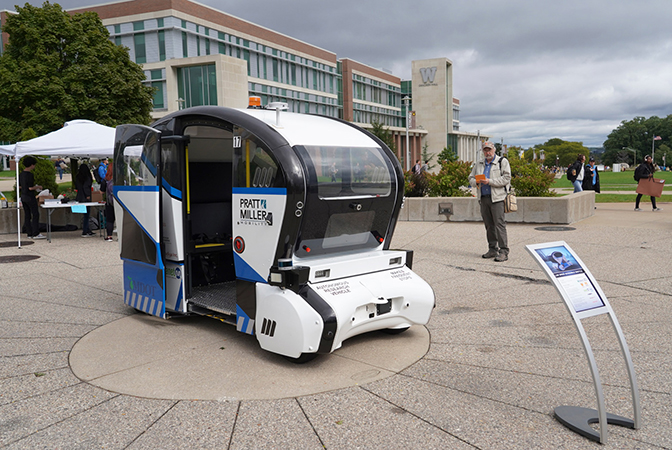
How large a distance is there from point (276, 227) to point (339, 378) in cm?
133

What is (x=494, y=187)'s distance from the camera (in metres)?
8.97

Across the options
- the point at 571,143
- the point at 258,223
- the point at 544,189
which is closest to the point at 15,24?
the point at 544,189

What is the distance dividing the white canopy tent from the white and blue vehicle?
6.73 metres

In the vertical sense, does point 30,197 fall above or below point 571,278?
above

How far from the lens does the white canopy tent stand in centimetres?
1177

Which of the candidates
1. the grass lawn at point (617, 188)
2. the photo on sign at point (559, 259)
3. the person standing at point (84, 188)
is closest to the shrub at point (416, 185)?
the grass lawn at point (617, 188)

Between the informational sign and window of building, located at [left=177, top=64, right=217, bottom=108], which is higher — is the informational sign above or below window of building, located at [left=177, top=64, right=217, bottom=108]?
below

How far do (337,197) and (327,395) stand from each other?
5.45 feet

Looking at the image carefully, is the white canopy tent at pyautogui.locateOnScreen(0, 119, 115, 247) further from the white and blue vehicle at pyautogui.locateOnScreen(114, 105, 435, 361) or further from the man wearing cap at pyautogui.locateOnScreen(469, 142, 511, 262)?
the man wearing cap at pyautogui.locateOnScreen(469, 142, 511, 262)

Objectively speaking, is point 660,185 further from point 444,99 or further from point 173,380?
point 444,99

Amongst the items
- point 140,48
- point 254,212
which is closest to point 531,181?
point 254,212

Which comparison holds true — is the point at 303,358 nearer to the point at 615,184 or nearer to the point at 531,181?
the point at 531,181

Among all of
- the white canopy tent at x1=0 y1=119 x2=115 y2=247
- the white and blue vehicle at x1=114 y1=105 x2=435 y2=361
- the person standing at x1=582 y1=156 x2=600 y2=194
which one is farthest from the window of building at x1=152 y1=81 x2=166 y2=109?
Result: the white and blue vehicle at x1=114 y1=105 x2=435 y2=361

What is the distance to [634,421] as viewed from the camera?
11.5ft
